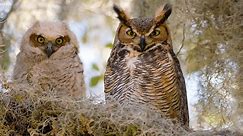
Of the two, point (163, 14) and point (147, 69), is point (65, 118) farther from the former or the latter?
point (163, 14)

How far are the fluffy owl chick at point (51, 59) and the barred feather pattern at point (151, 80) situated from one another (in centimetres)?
12

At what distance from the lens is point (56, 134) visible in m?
2.04

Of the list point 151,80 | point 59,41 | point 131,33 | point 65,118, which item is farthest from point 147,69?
point 65,118

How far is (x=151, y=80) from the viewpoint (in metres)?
2.55

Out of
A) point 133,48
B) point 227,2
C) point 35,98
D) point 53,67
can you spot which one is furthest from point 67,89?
point 227,2

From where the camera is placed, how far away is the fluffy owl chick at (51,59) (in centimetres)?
258

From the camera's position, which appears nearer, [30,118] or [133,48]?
[30,118]

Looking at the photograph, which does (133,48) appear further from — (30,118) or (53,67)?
(30,118)

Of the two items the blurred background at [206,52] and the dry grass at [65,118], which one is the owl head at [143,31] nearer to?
the blurred background at [206,52]

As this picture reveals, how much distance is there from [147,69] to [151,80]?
5cm

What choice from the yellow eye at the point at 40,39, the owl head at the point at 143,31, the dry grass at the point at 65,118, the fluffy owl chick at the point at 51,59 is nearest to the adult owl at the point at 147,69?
the owl head at the point at 143,31

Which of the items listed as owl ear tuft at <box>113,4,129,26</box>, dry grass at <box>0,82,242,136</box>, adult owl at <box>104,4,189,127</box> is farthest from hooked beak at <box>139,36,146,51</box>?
dry grass at <box>0,82,242,136</box>

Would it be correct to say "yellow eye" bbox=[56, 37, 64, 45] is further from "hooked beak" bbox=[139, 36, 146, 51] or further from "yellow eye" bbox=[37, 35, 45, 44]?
"hooked beak" bbox=[139, 36, 146, 51]

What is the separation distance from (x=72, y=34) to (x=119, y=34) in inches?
6.8
